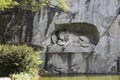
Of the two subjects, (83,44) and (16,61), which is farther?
(83,44)

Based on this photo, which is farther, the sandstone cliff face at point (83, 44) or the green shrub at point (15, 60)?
the sandstone cliff face at point (83, 44)

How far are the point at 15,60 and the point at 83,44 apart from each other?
8791 mm

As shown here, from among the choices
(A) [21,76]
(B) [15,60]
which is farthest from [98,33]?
(A) [21,76]

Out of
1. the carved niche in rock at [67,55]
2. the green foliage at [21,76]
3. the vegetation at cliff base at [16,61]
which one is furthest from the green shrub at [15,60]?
the carved niche in rock at [67,55]

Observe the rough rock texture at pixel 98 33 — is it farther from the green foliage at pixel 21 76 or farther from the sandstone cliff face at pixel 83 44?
the green foliage at pixel 21 76

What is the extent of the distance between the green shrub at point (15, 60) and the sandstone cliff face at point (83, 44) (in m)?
7.41

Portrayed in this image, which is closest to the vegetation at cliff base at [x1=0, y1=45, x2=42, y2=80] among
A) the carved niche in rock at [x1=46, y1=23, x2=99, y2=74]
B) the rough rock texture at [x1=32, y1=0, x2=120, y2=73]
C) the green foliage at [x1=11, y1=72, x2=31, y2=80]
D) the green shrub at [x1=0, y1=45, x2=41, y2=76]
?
the green shrub at [x1=0, y1=45, x2=41, y2=76]

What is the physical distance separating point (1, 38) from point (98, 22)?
6631mm

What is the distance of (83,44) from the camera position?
22.2 m

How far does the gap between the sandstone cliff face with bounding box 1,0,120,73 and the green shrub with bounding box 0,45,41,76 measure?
7415 millimetres

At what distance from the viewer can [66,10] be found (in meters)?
21.3

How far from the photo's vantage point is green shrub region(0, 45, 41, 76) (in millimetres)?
14039

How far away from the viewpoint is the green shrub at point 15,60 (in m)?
14.0

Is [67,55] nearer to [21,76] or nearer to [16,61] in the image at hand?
[16,61]
